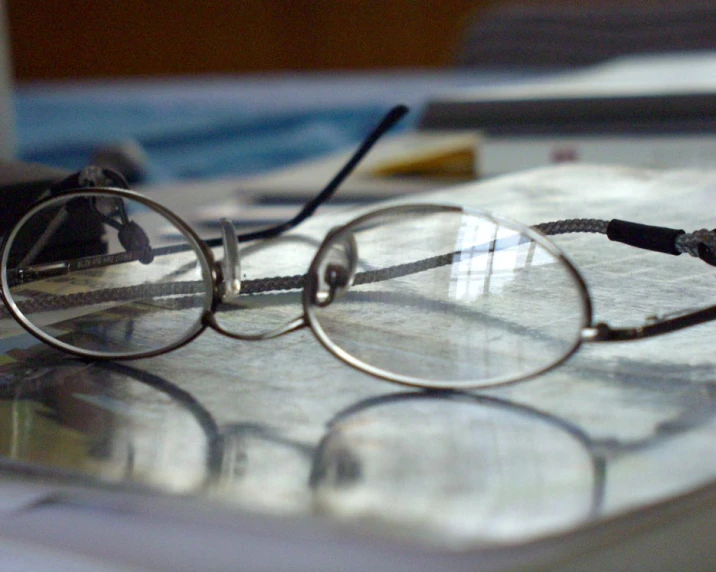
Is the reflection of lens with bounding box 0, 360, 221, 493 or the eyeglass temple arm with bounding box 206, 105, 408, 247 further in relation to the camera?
the eyeglass temple arm with bounding box 206, 105, 408, 247

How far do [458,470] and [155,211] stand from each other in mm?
144

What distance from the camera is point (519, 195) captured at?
1.63 ft

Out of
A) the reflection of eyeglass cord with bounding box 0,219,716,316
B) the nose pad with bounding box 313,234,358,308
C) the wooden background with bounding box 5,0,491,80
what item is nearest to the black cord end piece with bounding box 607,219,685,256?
the reflection of eyeglass cord with bounding box 0,219,716,316

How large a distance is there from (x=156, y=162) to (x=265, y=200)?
39.3 inches

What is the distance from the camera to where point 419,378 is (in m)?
0.24

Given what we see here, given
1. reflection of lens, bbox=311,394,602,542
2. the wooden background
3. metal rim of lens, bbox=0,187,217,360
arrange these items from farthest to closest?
the wooden background, metal rim of lens, bbox=0,187,217,360, reflection of lens, bbox=311,394,602,542

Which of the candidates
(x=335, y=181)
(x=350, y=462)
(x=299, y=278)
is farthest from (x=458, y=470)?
(x=335, y=181)

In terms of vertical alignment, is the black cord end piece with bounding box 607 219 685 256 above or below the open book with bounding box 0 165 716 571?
above

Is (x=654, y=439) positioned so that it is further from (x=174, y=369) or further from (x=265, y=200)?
(x=265, y=200)

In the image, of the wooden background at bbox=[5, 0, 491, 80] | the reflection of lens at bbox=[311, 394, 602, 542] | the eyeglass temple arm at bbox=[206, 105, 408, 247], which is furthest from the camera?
the wooden background at bbox=[5, 0, 491, 80]

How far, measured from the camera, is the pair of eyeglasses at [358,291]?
0.82 ft

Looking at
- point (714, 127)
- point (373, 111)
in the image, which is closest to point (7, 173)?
point (714, 127)

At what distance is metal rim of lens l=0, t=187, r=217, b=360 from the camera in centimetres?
27

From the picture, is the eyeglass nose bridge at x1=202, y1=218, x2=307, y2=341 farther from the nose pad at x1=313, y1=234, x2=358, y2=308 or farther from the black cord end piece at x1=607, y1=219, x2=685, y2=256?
the black cord end piece at x1=607, y1=219, x2=685, y2=256
